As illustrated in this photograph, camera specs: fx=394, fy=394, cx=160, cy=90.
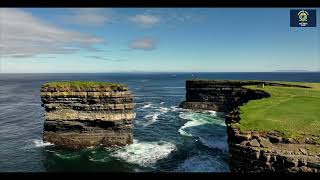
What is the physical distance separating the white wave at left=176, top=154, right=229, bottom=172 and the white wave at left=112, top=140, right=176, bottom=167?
266cm

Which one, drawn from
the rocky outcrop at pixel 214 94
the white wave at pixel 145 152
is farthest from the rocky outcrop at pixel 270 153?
the rocky outcrop at pixel 214 94

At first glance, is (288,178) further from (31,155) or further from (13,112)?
(13,112)

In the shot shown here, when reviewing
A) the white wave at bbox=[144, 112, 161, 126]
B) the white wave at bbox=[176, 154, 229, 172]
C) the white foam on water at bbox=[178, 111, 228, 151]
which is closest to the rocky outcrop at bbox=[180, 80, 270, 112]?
the white foam on water at bbox=[178, 111, 228, 151]

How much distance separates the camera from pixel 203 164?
102 feet

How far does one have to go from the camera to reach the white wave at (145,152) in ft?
108

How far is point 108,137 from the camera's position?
126 ft

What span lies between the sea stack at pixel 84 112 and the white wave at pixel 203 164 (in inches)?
340

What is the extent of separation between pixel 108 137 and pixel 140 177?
3314 cm

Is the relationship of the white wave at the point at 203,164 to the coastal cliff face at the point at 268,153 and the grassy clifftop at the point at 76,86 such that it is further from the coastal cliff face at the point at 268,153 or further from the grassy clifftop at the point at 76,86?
the grassy clifftop at the point at 76,86

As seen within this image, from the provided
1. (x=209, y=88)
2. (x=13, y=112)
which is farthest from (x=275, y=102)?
(x=13, y=112)

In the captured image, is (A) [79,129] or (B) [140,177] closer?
(B) [140,177]

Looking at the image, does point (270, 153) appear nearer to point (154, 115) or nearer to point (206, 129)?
point (206, 129)

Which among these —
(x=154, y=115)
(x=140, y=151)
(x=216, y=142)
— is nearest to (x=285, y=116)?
(x=216, y=142)
